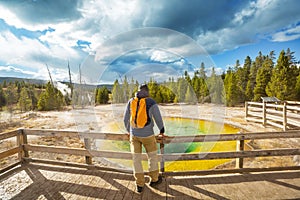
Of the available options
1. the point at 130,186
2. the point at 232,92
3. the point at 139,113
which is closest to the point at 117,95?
the point at 130,186

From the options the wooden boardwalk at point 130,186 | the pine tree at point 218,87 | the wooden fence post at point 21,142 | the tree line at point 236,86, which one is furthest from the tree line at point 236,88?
the wooden boardwalk at point 130,186

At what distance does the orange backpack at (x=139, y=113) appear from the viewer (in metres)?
2.71

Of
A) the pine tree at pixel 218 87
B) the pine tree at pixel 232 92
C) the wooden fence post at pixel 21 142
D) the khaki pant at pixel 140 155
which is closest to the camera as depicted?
the khaki pant at pixel 140 155

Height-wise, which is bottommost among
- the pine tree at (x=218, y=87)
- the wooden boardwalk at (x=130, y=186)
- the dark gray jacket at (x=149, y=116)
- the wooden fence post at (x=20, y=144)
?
the wooden boardwalk at (x=130, y=186)

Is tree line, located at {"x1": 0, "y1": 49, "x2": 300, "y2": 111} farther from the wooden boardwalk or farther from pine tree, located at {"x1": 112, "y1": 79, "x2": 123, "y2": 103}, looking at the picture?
the wooden boardwalk

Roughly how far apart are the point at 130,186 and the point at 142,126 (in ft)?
3.54

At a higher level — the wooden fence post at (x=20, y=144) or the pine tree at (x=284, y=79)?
the pine tree at (x=284, y=79)

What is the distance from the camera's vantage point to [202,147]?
923 cm

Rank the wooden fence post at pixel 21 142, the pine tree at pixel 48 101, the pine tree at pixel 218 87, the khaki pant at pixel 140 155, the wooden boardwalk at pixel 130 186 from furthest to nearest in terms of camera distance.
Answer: the pine tree at pixel 48 101
the pine tree at pixel 218 87
the wooden fence post at pixel 21 142
the khaki pant at pixel 140 155
the wooden boardwalk at pixel 130 186

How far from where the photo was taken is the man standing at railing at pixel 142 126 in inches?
107

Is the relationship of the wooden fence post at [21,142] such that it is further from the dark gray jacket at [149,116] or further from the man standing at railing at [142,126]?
the dark gray jacket at [149,116]

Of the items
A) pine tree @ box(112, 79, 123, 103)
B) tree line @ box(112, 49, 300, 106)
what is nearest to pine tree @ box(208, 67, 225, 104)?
tree line @ box(112, 49, 300, 106)

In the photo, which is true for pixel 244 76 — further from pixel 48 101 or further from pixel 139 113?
pixel 139 113

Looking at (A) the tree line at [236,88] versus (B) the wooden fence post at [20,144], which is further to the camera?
(A) the tree line at [236,88]
